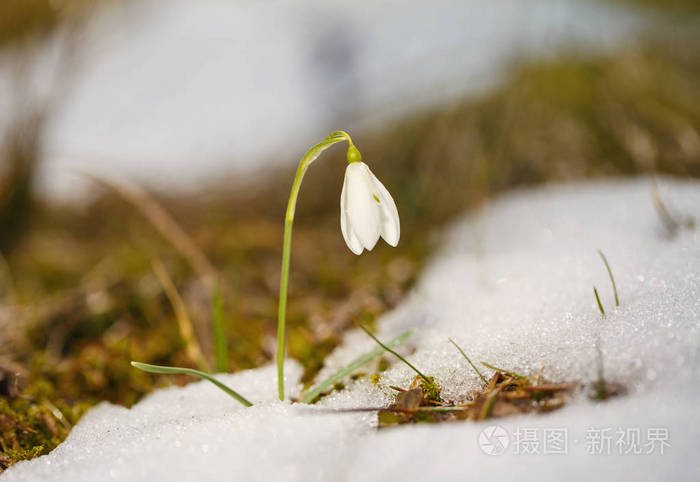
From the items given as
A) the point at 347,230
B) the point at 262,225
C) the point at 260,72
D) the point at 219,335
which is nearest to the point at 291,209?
the point at 347,230

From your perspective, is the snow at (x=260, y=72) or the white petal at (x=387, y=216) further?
the snow at (x=260, y=72)

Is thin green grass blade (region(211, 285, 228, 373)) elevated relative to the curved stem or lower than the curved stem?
lower

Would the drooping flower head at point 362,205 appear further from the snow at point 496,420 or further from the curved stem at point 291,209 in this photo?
the snow at point 496,420

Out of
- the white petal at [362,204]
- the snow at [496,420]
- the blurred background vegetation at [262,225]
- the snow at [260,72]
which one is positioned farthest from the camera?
the snow at [260,72]

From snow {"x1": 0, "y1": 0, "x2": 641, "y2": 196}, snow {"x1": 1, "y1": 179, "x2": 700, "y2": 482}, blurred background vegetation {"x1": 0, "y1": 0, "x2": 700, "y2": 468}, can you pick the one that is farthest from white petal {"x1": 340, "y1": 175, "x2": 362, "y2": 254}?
snow {"x1": 0, "y1": 0, "x2": 641, "y2": 196}

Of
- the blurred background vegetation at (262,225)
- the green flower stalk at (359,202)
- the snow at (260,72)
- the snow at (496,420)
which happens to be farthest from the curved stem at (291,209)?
the snow at (260,72)

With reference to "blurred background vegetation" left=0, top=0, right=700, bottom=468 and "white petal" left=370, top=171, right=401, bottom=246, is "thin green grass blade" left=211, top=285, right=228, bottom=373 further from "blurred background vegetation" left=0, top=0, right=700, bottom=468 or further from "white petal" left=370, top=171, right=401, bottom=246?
"white petal" left=370, top=171, right=401, bottom=246
